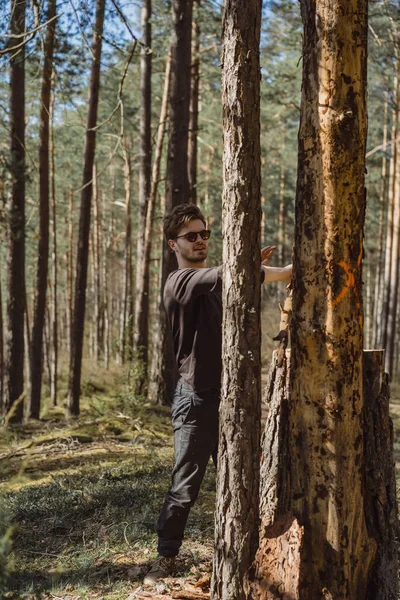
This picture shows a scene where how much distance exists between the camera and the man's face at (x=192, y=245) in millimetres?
3902

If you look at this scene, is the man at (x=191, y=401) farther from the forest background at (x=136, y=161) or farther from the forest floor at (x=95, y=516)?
the forest background at (x=136, y=161)

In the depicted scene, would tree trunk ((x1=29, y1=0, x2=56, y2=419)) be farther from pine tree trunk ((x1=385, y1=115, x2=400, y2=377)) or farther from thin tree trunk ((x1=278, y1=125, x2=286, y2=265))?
thin tree trunk ((x1=278, y1=125, x2=286, y2=265))

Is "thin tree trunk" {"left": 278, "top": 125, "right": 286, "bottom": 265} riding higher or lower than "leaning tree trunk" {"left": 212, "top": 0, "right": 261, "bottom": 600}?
higher

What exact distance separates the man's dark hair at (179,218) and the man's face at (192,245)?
3 cm

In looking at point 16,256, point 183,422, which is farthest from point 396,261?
point 183,422

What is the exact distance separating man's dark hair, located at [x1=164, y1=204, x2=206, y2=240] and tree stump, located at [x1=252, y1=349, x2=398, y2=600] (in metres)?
1.15

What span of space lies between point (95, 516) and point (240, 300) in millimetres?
2915

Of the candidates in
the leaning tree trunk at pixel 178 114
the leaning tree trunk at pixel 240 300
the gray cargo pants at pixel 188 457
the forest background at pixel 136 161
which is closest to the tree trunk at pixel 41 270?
the forest background at pixel 136 161

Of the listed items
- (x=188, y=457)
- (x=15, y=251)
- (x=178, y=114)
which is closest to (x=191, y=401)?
(x=188, y=457)

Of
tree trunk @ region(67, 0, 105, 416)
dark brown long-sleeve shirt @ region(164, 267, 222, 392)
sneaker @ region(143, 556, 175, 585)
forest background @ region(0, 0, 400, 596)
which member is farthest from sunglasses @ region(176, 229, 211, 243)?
tree trunk @ region(67, 0, 105, 416)

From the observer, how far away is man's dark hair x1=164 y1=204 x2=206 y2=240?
390 centimetres

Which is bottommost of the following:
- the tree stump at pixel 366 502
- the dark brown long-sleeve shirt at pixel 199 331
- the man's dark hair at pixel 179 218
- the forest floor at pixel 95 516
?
the forest floor at pixel 95 516

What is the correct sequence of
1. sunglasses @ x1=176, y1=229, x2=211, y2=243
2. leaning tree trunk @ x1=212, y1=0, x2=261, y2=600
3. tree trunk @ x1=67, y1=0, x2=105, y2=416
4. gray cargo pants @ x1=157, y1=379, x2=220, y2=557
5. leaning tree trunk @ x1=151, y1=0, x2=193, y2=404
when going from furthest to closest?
tree trunk @ x1=67, y1=0, x2=105, y2=416, leaning tree trunk @ x1=151, y1=0, x2=193, y2=404, sunglasses @ x1=176, y1=229, x2=211, y2=243, gray cargo pants @ x1=157, y1=379, x2=220, y2=557, leaning tree trunk @ x1=212, y1=0, x2=261, y2=600

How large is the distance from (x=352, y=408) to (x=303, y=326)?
0.50 metres
